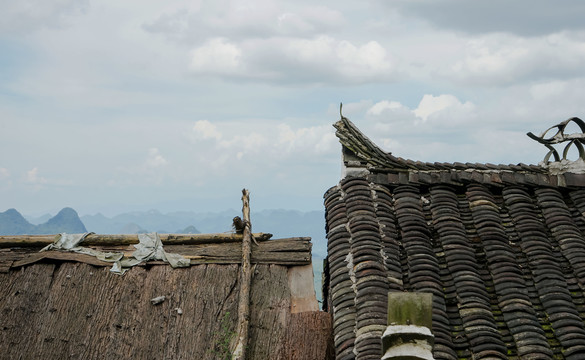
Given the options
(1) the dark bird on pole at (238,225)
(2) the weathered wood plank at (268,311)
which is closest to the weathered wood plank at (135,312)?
(2) the weathered wood plank at (268,311)

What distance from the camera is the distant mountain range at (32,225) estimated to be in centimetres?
8853

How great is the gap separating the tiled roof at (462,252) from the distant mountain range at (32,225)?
8563 centimetres

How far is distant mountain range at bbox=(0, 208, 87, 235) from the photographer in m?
88.5

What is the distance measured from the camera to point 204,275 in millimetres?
8250

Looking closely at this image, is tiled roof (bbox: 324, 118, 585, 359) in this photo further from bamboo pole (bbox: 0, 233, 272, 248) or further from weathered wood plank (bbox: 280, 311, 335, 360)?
bamboo pole (bbox: 0, 233, 272, 248)

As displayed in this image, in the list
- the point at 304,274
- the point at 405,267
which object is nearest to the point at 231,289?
Answer: the point at 304,274

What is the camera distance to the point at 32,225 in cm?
9212

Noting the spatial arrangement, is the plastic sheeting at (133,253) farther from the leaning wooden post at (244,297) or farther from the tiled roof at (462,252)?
the tiled roof at (462,252)

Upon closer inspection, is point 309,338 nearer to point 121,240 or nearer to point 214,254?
point 214,254

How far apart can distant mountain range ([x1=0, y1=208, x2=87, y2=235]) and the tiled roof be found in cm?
8563

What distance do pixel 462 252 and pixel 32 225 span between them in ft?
314

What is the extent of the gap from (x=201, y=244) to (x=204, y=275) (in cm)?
77

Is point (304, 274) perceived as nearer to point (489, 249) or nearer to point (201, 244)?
point (201, 244)

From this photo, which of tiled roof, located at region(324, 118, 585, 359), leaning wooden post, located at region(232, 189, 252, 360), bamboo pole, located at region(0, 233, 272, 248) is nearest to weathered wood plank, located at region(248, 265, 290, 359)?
leaning wooden post, located at region(232, 189, 252, 360)
